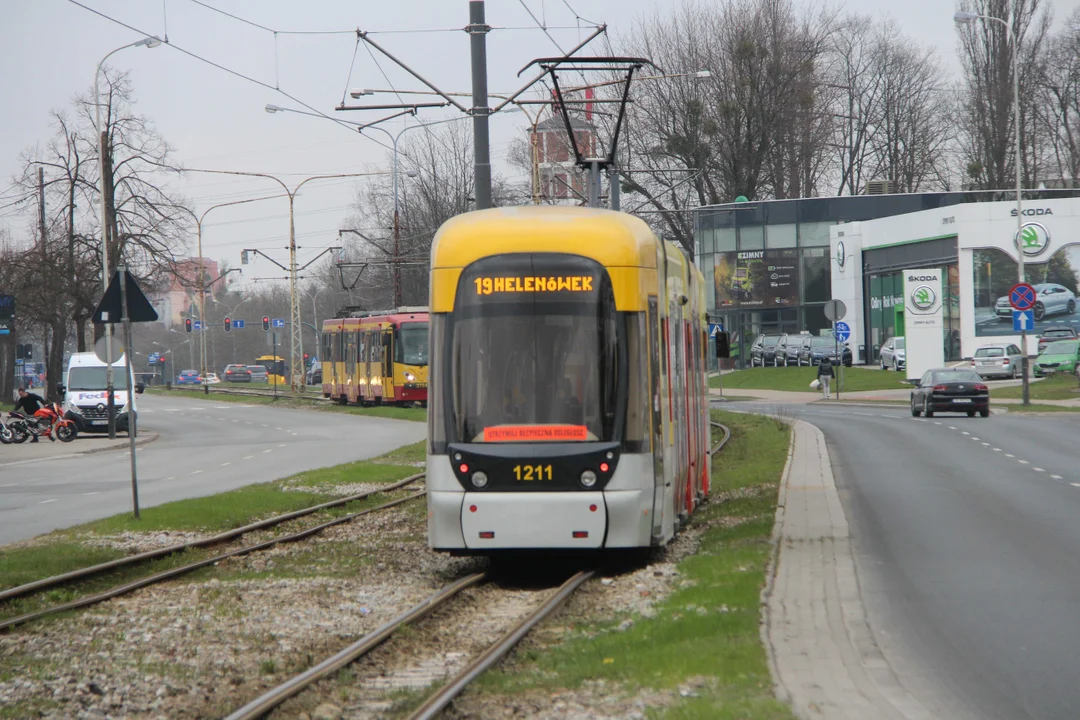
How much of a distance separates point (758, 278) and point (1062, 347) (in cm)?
1950

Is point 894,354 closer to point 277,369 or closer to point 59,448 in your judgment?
point 59,448

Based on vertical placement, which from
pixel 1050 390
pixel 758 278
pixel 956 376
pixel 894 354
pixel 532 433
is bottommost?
pixel 1050 390

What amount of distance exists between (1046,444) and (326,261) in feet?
287

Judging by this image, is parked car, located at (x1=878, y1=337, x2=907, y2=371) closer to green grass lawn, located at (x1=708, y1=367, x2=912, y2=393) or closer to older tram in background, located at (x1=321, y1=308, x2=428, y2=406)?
green grass lawn, located at (x1=708, y1=367, x2=912, y2=393)

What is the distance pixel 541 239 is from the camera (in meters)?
11.9

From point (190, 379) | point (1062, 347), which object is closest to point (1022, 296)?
point (1062, 347)

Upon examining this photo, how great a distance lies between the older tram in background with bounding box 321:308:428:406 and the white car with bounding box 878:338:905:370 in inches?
855

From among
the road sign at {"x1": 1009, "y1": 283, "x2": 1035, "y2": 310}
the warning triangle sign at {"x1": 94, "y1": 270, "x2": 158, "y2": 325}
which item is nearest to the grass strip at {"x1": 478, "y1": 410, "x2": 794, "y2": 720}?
the warning triangle sign at {"x1": 94, "y1": 270, "x2": 158, "y2": 325}

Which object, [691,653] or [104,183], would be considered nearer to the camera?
[691,653]

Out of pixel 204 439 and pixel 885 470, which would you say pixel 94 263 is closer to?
pixel 204 439

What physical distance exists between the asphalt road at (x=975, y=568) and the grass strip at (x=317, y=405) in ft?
50.8

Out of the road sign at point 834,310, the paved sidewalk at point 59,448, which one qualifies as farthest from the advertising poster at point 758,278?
the paved sidewalk at point 59,448

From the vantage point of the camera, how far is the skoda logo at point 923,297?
53000mm

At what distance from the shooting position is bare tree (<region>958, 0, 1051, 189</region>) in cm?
6625
